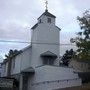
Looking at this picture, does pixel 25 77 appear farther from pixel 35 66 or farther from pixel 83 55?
pixel 83 55

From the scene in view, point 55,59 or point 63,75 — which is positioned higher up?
point 55,59

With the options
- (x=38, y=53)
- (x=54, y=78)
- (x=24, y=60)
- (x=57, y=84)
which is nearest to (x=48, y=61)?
(x=38, y=53)

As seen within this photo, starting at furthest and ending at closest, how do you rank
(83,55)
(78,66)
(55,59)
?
(78,66)
(55,59)
(83,55)

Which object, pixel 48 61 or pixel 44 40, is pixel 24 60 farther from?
pixel 44 40

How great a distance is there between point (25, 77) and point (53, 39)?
857cm

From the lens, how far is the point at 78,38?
123ft

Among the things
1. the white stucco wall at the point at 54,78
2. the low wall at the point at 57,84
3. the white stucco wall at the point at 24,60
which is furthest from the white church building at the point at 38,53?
the low wall at the point at 57,84

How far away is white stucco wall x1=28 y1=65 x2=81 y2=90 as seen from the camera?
40125mm

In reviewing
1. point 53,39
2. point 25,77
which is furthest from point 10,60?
point 53,39

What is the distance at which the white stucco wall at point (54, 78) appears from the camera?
40.1 m

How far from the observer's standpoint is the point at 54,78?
138ft

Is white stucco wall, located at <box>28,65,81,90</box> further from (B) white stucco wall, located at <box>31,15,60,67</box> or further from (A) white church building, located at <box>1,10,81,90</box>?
(B) white stucco wall, located at <box>31,15,60,67</box>

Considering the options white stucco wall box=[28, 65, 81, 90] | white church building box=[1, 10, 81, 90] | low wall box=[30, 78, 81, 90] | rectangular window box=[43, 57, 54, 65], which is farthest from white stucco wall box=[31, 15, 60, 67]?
low wall box=[30, 78, 81, 90]

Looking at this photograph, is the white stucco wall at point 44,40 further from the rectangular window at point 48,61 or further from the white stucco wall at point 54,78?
the white stucco wall at point 54,78
